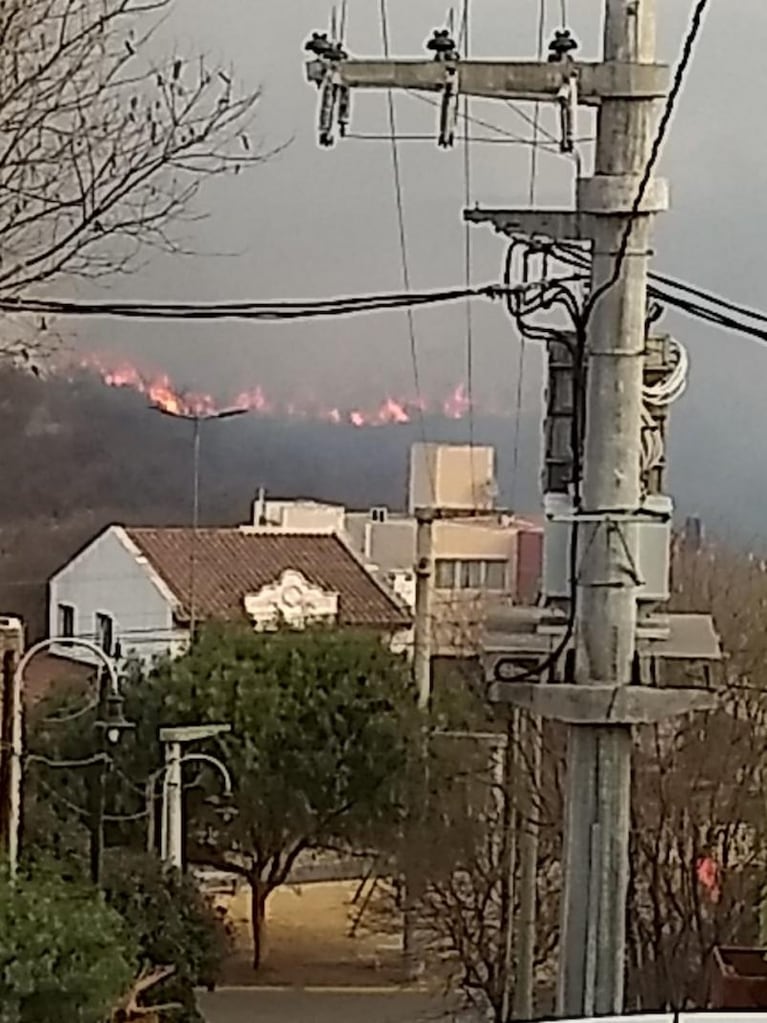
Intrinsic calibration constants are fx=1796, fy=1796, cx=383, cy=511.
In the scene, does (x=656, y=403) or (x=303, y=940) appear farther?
(x=303, y=940)

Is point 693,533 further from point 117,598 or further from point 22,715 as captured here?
point 22,715

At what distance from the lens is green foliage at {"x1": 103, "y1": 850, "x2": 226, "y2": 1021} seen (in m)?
1.83

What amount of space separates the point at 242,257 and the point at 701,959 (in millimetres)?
889

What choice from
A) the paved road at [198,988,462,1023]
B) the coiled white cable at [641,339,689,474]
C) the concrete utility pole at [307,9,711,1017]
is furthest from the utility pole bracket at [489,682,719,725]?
the paved road at [198,988,462,1023]

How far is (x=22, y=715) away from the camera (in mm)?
1836

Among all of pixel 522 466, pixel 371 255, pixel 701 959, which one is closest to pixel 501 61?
pixel 371 255

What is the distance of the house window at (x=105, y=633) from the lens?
184cm

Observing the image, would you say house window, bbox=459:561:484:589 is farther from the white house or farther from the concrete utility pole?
the concrete utility pole

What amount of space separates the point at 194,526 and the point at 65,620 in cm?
17

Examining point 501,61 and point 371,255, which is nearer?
point 501,61

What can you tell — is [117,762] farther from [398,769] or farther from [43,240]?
[43,240]

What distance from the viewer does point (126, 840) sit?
1.88m

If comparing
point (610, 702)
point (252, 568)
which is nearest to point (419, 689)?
point (252, 568)

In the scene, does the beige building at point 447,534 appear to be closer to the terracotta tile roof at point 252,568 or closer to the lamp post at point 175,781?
the terracotta tile roof at point 252,568
